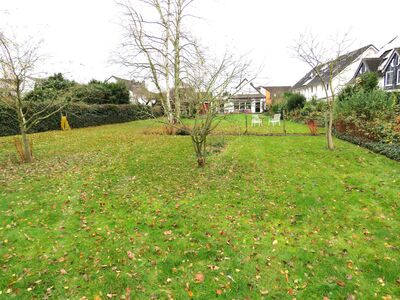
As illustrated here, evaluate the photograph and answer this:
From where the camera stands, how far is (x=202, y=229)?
4.98m

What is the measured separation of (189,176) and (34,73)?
6613mm

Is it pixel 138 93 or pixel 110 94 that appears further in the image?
pixel 138 93

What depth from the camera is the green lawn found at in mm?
3578

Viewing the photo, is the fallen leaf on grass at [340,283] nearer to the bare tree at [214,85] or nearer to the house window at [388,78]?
the bare tree at [214,85]

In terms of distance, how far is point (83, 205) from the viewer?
590 centimetres

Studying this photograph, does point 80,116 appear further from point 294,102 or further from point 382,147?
point 294,102

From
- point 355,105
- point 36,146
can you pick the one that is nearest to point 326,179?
point 355,105

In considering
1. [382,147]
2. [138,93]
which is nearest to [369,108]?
[382,147]

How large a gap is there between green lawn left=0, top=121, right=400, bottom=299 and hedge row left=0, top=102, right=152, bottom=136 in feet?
21.5

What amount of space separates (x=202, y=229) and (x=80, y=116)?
65.4 feet

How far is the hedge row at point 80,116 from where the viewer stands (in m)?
15.8

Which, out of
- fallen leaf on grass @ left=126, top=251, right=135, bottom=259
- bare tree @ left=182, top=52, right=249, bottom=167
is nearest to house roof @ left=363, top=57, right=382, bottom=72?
bare tree @ left=182, top=52, right=249, bottom=167

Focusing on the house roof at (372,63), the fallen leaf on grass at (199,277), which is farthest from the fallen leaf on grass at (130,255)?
the house roof at (372,63)

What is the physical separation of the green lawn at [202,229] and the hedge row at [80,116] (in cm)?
655
